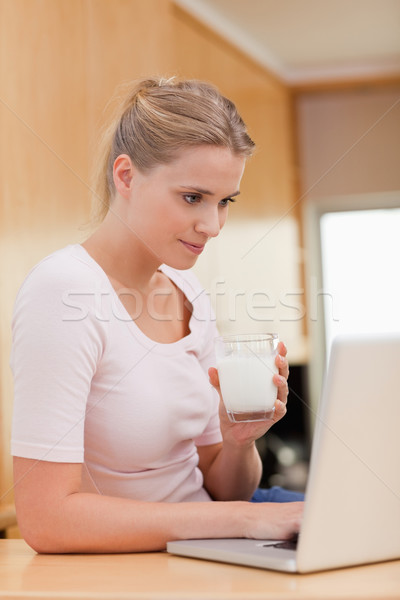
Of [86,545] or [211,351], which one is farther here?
[211,351]

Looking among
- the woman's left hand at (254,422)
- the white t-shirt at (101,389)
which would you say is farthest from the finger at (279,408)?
the white t-shirt at (101,389)

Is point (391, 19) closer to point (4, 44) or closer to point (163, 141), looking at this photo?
point (4, 44)

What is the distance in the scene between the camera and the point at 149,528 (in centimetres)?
99

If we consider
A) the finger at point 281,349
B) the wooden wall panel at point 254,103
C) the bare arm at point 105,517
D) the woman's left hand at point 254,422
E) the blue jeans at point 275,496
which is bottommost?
the blue jeans at point 275,496

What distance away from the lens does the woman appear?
100cm

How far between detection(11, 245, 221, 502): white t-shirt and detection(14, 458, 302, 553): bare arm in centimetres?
4

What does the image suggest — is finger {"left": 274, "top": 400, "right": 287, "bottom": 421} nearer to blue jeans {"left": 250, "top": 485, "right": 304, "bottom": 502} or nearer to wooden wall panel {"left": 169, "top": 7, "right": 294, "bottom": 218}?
blue jeans {"left": 250, "top": 485, "right": 304, "bottom": 502}

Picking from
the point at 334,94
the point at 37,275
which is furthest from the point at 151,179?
the point at 334,94

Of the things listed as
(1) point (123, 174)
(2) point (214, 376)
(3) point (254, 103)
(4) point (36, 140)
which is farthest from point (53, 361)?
(3) point (254, 103)

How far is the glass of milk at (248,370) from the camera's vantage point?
1.12m

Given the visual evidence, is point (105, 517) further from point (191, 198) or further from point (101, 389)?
point (191, 198)

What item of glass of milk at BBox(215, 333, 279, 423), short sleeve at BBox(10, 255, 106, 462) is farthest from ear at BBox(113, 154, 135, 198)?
glass of milk at BBox(215, 333, 279, 423)

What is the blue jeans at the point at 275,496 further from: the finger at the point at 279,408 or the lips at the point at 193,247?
the lips at the point at 193,247

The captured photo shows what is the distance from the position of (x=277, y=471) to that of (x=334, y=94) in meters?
2.37
